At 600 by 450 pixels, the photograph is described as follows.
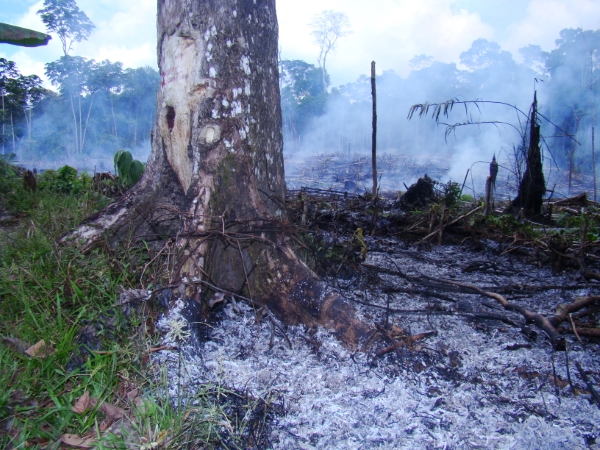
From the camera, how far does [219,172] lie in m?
2.10

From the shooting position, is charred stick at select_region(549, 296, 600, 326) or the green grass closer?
the green grass

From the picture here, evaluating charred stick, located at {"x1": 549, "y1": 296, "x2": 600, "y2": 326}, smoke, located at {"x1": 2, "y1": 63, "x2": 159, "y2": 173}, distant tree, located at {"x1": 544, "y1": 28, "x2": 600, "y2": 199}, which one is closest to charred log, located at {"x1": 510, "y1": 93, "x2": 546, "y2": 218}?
charred stick, located at {"x1": 549, "y1": 296, "x2": 600, "y2": 326}

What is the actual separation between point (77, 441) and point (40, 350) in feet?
1.46

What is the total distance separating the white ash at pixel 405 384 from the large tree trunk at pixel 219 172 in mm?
200

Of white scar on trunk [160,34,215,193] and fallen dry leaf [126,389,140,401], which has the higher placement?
white scar on trunk [160,34,215,193]

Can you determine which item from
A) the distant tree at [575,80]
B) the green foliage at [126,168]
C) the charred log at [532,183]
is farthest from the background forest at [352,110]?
the green foliage at [126,168]

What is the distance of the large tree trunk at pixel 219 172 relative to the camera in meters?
1.97

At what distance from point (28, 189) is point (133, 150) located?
2525cm

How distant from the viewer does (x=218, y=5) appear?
2.15m

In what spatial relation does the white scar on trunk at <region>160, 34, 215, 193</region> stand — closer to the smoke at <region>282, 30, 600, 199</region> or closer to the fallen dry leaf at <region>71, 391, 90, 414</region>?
the fallen dry leaf at <region>71, 391, 90, 414</region>

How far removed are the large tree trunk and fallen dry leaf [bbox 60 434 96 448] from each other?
791 millimetres

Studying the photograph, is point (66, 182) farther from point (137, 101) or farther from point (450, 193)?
point (137, 101)

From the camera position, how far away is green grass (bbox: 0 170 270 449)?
46.4 inches

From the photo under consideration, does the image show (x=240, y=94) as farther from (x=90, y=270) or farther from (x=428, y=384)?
(x=428, y=384)
